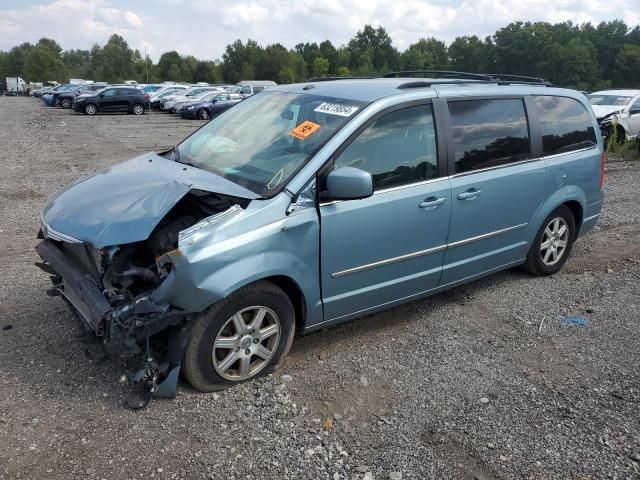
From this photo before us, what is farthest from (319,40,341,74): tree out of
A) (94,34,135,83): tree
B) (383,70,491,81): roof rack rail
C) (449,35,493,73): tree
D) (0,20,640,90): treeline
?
(383,70,491,81): roof rack rail

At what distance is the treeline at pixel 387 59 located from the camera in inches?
3263

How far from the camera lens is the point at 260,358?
3551 mm

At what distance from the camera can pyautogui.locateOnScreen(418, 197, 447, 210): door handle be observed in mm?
3965

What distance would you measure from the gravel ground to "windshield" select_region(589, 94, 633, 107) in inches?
479

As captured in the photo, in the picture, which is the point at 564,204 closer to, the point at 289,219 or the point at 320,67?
the point at 289,219

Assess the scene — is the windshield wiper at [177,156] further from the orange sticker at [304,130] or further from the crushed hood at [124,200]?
the orange sticker at [304,130]

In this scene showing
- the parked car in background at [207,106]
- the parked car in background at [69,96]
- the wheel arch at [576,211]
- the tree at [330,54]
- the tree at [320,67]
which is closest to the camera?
the wheel arch at [576,211]

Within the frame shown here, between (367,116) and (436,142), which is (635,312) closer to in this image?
(436,142)

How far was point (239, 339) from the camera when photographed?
339 centimetres

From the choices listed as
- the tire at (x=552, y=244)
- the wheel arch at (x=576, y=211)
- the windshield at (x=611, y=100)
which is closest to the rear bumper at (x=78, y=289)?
the tire at (x=552, y=244)

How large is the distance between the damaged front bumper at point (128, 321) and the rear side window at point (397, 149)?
58.1 inches

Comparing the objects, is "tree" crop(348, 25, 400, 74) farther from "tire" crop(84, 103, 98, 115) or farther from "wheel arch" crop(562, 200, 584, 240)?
"wheel arch" crop(562, 200, 584, 240)

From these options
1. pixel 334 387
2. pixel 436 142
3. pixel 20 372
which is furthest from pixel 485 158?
pixel 20 372

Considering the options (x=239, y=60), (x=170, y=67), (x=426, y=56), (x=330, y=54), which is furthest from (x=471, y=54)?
(x=170, y=67)
